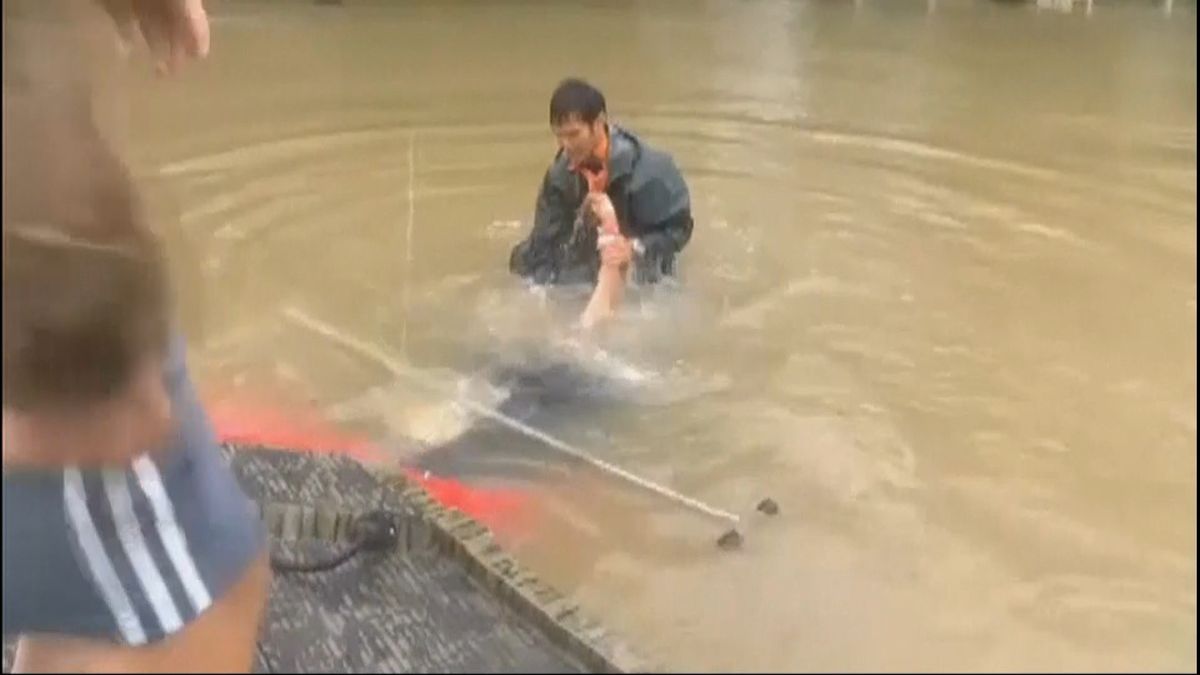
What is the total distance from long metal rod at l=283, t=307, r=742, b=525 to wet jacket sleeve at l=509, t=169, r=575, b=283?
19cm

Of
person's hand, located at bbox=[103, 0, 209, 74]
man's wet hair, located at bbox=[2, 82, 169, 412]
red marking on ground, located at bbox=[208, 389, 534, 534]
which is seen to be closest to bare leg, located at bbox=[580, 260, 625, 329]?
red marking on ground, located at bbox=[208, 389, 534, 534]

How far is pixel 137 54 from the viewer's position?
114cm

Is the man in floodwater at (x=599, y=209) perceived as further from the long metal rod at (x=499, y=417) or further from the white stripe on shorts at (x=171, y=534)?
the white stripe on shorts at (x=171, y=534)

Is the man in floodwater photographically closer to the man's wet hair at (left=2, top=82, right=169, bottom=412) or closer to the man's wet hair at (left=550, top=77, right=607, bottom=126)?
the man's wet hair at (left=550, top=77, right=607, bottom=126)

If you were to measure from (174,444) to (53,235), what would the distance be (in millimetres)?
132

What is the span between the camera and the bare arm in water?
65.7 inches

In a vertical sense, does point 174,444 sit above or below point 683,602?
above

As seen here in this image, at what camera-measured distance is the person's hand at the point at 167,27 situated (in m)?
1.19

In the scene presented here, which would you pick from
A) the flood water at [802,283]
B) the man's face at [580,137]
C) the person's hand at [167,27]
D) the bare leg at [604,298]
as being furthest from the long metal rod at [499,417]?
the person's hand at [167,27]

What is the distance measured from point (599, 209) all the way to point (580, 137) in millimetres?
73

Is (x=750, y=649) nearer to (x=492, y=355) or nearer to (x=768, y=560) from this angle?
(x=768, y=560)

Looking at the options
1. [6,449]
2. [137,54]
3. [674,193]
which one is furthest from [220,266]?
[6,449]

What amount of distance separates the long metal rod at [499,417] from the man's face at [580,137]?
0.28m

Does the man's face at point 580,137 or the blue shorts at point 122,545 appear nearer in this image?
the blue shorts at point 122,545
